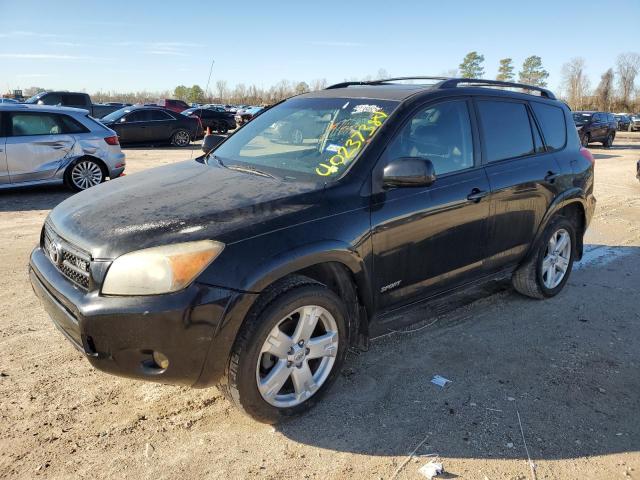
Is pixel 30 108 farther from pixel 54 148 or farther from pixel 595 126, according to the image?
pixel 595 126

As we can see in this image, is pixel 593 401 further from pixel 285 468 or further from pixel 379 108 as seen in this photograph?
pixel 379 108

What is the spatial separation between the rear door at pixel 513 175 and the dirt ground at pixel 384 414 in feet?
2.28

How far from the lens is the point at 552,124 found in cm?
482

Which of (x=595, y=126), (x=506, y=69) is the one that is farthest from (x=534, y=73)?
(x=595, y=126)

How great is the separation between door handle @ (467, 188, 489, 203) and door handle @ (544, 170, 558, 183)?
98cm

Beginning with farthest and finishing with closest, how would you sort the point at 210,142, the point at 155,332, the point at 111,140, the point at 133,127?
the point at 133,127 → the point at 111,140 → the point at 210,142 → the point at 155,332

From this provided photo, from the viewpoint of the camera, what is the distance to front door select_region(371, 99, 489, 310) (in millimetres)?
3260

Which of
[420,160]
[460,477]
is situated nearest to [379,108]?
[420,160]

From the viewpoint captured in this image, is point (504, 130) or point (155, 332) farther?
point (504, 130)

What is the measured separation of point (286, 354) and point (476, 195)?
1.88 meters

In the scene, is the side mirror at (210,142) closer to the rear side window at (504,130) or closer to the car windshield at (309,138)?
the car windshield at (309,138)

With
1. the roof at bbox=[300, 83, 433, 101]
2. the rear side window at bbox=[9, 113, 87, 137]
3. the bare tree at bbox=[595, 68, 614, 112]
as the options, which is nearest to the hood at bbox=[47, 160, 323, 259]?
the roof at bbox=[300, 83, 433, 101]

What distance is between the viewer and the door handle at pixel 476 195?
375 cm

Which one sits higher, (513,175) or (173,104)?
(173,104)
